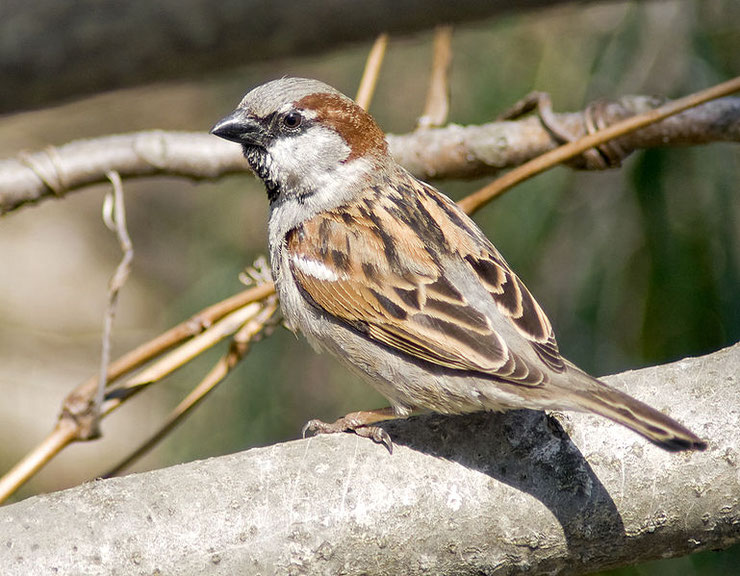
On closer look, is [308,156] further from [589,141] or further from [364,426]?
[364,426]

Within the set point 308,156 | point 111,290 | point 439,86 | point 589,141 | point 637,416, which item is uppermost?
point 439,86

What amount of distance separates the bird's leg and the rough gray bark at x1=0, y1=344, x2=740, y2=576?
3 centimetres

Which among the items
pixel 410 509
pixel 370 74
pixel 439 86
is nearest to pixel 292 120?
pixel 370 74

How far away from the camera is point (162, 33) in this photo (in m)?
2.35

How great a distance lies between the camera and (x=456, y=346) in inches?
97.7

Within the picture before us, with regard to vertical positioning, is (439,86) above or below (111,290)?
above

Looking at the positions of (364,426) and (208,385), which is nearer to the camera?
(364,426)

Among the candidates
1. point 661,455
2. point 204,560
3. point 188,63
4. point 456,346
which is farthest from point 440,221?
point 204,560

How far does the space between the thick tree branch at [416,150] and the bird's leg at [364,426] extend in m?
0.87

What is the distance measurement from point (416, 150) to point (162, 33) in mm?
1056

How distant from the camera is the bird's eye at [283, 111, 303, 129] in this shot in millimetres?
3004

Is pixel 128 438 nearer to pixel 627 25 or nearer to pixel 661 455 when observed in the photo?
pixel 627 25

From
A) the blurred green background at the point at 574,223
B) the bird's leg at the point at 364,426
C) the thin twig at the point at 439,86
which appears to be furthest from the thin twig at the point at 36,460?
the thin twig at the point at 439,86

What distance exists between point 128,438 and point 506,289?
505 cm
